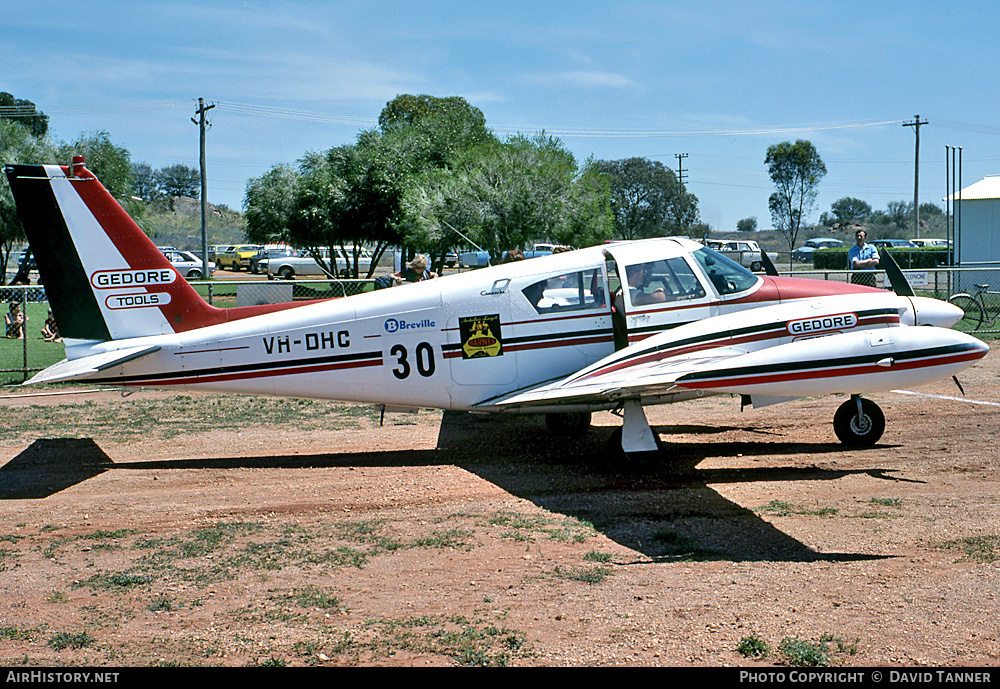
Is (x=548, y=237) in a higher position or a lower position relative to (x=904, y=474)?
higher

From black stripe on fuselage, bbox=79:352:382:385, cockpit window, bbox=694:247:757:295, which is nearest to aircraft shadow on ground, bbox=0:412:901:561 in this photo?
black stripe on fuselage, bbox=79:352:382:385

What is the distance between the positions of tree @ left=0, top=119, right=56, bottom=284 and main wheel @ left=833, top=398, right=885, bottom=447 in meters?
42.5

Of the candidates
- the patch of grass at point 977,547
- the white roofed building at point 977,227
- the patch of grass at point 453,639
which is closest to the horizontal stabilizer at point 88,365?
the patch of grass at point 453,639

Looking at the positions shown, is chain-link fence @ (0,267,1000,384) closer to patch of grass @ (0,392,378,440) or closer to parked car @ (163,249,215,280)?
patch of grass @ (0,392,378,440)

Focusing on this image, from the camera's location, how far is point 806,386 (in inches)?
355

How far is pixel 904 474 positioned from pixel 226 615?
721 cm

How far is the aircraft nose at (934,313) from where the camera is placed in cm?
1023

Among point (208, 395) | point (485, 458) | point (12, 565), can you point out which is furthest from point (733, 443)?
point (208, 395)

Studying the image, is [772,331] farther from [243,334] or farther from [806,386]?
[243,334]

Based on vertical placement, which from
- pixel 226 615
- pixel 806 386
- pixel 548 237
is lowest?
pixel 226 615

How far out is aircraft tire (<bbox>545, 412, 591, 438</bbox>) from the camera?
39.4ft


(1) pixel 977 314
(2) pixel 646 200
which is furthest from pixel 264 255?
(1) pixel 977 314
